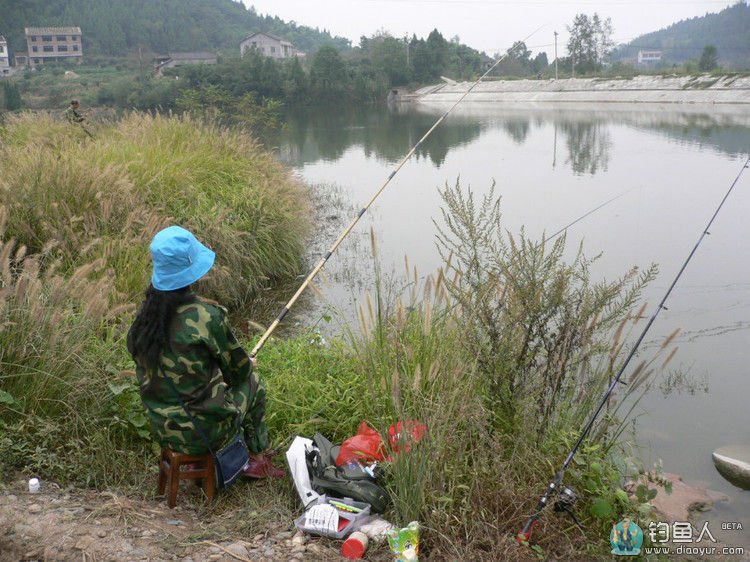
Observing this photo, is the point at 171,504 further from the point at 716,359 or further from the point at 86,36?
the point at 86,36

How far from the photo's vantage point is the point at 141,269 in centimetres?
610

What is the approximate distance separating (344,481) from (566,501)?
0.98 meters

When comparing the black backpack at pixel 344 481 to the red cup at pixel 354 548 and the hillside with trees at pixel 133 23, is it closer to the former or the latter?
the red cup at pixel 354 548

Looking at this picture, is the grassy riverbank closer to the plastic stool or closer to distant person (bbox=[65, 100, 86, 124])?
the plastic stool

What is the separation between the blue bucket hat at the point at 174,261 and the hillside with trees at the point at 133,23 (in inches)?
2722

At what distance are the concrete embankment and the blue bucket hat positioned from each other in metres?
33.5

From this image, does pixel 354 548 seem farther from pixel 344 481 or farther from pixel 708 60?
pixel 708 60

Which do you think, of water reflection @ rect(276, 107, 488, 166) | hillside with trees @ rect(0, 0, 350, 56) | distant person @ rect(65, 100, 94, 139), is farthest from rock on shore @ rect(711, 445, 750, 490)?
hillside with trees @ rect(0, 0, 350, 56)

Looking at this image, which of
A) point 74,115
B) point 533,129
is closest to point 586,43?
point 533,129

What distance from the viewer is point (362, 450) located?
365cm

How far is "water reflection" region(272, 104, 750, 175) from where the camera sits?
65.4 feet

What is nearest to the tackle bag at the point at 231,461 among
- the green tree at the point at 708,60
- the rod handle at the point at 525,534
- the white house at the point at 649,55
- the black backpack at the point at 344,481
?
the black backpack at the point at 344,481

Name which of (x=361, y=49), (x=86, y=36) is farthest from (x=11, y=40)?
(x=361, y=49)

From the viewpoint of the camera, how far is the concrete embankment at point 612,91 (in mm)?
34706
